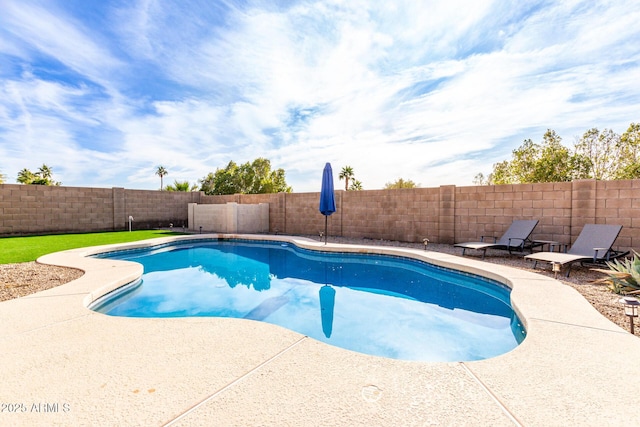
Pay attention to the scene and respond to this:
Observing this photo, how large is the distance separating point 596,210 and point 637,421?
26.9 ft

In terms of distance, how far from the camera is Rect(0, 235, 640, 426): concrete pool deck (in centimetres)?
180

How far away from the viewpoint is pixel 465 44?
8.48 metres

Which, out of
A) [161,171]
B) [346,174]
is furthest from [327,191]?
[161,171]

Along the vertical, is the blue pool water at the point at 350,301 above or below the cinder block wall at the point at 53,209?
below

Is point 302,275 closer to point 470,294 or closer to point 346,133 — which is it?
point 470,294

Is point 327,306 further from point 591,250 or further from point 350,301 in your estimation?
point 591,250

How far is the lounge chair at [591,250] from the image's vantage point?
6156 mm

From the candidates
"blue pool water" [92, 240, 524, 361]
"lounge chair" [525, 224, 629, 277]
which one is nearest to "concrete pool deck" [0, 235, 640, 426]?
"blue pool water" [92, 240, 524, 361]

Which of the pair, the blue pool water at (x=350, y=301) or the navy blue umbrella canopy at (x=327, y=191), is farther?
the navy blue umbrella canopy at (x=327, y=191)

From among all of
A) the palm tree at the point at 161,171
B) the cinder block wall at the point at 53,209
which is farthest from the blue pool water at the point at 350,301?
the palm tree at the point at 161,171

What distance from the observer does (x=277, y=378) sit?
2.21 meters

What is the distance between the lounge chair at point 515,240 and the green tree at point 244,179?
35.0 metres

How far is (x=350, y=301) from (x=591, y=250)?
229 inches

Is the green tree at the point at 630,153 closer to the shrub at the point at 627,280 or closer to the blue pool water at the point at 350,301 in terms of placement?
the shrub at the point at 627,280
